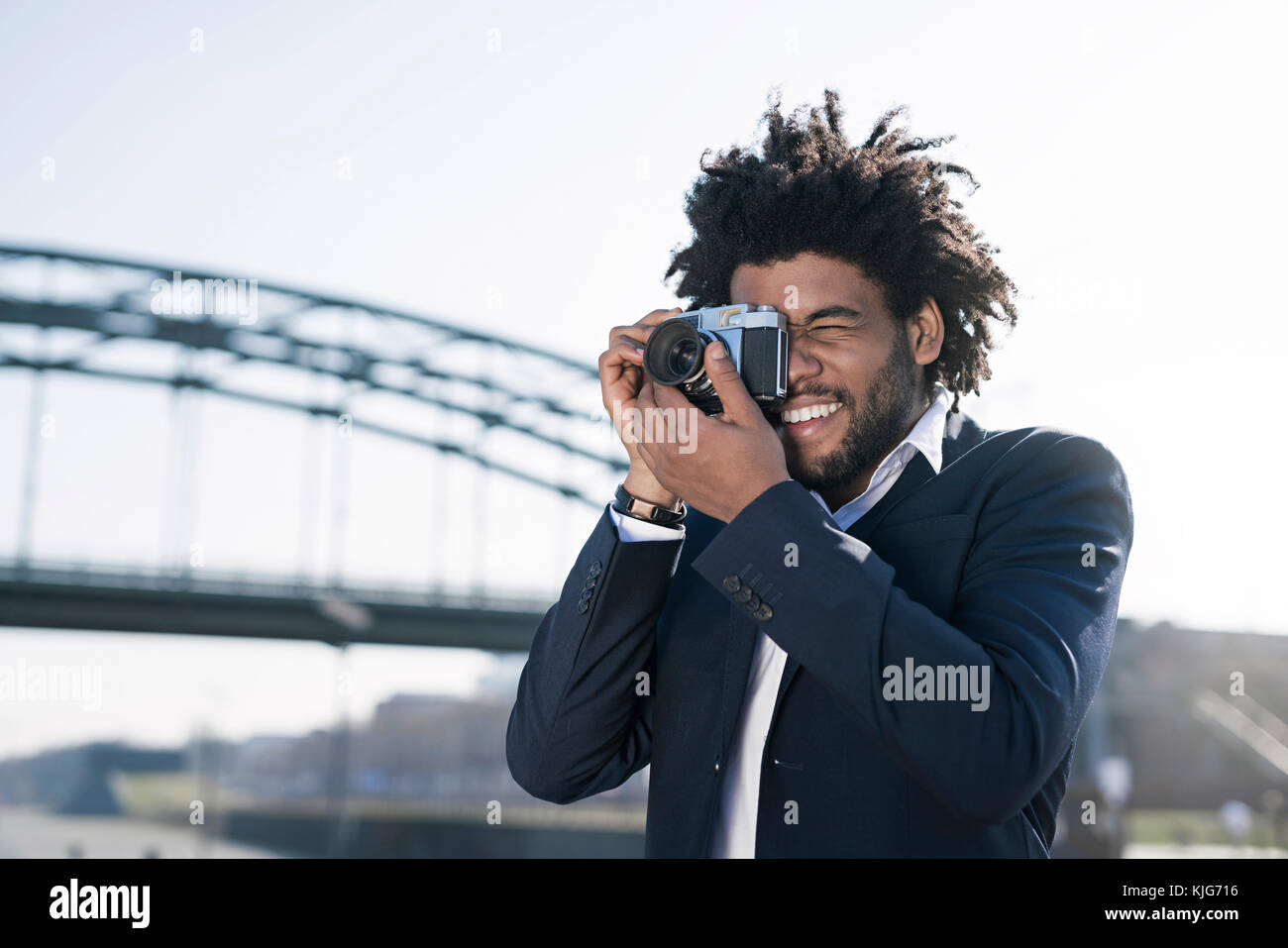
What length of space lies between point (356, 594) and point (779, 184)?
105 ft

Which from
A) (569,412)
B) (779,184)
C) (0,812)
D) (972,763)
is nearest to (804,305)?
(779,184)

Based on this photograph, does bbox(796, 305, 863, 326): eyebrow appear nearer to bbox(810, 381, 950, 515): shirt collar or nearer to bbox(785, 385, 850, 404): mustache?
bbox(785, 385, 850, 404): mustache

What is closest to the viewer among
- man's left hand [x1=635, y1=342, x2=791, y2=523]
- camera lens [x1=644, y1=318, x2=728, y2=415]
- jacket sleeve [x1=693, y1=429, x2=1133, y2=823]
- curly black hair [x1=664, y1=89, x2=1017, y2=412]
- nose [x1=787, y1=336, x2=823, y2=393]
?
jacket sleeve [x1=693, y1=429, x2=1133, y2=823]

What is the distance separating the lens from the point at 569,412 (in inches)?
1563

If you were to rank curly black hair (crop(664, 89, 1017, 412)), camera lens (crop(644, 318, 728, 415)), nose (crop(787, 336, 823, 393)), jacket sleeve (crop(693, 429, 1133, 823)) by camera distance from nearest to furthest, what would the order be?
jacket sleeve (crop(693, 429, 1133, 823)) < camera lens (crop(644, 318, 728, 415)) < nose (crop(787, 336, 823, 393)) < curly black hair (crop(664, 89, 1017, 412))

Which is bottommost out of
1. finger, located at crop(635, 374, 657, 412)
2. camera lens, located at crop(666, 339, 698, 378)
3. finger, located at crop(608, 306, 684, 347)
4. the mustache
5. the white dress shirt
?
the white dress shirt

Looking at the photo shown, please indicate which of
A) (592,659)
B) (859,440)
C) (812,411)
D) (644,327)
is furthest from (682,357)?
(592,659)

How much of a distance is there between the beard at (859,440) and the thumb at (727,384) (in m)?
0.25

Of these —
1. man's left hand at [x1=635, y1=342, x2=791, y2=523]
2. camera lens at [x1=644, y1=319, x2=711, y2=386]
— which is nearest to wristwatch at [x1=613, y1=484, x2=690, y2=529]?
man's left hand at [x1=635, y1=342, x2=791, y2=523]

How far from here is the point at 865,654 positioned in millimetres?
1843

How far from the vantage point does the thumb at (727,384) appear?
2.16 meters

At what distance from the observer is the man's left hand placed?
210cm

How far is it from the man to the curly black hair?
1 cm
